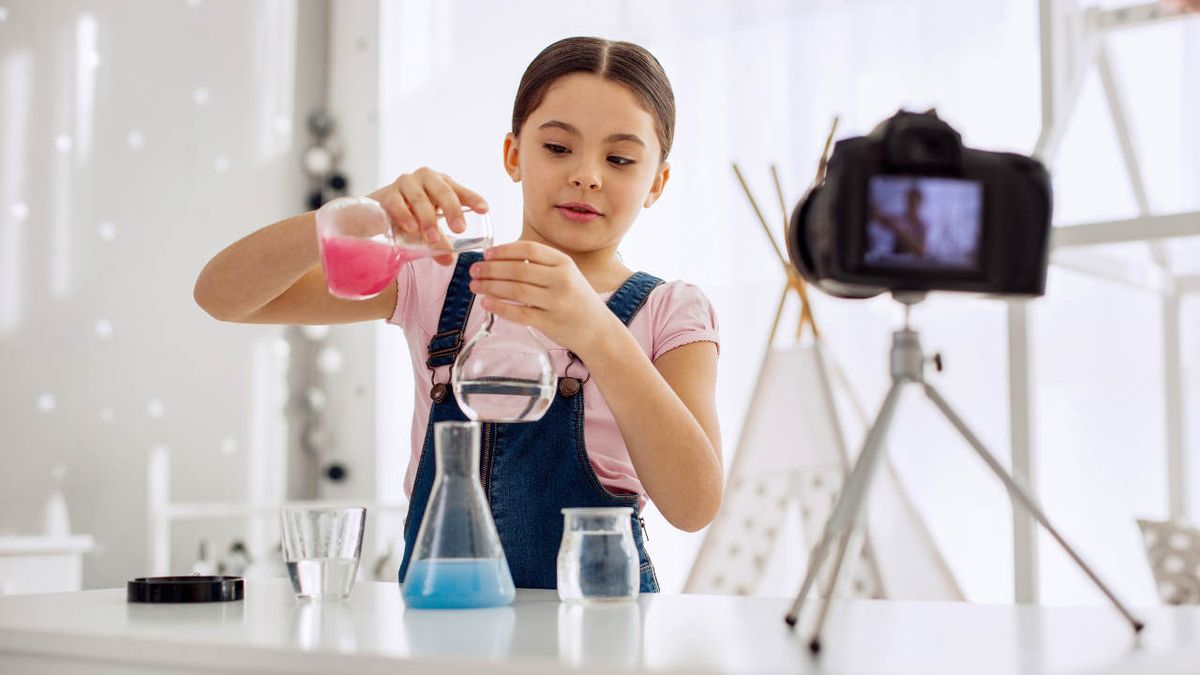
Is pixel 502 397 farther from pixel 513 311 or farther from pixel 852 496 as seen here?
pixel 852 496

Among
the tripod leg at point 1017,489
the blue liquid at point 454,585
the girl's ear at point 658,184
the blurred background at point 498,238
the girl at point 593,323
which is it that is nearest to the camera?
the tripod leg at point 1017,489

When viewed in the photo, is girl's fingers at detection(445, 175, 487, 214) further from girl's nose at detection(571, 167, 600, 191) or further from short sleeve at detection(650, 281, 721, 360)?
short sleeve at detection(650, 281, 721, 360)

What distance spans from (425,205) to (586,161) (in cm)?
34

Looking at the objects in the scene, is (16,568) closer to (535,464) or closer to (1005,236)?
(535,464)

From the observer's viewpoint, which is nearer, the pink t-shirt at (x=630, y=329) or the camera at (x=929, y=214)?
the camera at (x=929, y=214)

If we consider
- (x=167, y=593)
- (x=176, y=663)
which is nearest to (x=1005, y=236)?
(x=176, y=663)

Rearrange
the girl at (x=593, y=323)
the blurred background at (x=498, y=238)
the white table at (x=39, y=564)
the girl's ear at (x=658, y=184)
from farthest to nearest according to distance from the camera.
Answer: the blurred background at (x=498, y=238) → the white table at (x=39, y=564) → the girl's ear at (x=658, y=184) → the girl at (x=593, y=323)

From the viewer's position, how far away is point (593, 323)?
0.91 metres

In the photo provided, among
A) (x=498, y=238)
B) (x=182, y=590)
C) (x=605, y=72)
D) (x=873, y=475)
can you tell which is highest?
(x=498, y=238)

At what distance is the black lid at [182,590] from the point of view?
877 millimetres

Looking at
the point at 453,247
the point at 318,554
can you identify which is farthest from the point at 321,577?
the point at 453,247

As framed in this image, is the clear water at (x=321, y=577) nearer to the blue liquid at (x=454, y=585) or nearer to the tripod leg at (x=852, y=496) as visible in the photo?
the blue liquid at (x=454, y=585)

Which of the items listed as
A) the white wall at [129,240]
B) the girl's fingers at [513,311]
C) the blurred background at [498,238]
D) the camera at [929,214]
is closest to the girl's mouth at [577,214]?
the girl's fingers at [513,311]

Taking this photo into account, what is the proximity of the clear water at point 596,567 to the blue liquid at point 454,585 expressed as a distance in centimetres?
5
